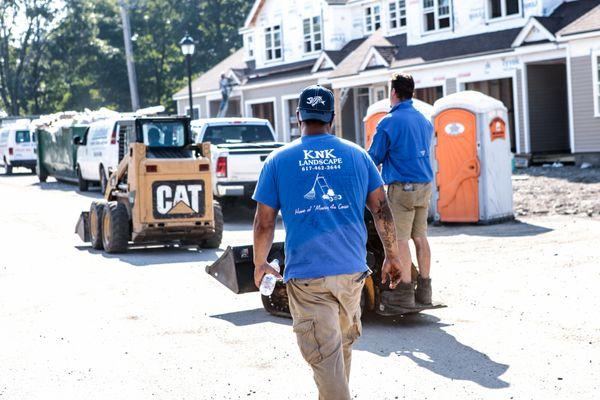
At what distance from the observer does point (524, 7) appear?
30359 millimetres

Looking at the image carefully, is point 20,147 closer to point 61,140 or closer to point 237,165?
point 61,140

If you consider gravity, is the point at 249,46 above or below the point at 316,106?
above

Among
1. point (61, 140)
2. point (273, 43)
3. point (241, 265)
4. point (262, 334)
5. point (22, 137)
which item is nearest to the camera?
point (262, 334)

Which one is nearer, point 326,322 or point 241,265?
point 326,322

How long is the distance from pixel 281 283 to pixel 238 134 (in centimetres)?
1243

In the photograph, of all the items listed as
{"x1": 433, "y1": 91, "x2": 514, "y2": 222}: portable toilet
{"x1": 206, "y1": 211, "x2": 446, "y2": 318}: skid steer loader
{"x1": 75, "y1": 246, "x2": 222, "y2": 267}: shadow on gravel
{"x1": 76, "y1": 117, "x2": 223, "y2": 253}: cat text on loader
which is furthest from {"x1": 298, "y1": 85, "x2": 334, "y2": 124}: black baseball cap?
{"x1": 433, "y1": 91, "x2": 514, "y2": 222}: portable toilet

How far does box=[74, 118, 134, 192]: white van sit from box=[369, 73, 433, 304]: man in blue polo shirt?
16.1m

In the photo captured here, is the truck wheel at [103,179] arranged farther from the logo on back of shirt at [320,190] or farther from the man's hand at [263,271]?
the logo on back of shirt at [320,190]

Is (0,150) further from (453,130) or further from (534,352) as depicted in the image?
(534,352)

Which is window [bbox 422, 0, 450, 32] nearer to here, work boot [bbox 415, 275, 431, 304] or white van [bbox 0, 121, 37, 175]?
white van [bbox 0, 121, 37, 175]

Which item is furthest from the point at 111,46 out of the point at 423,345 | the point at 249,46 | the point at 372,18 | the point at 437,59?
the point at 423,345

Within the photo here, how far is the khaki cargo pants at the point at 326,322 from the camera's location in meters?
5.24

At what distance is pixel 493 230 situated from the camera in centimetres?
1633

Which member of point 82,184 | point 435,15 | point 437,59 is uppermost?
point 435,15
